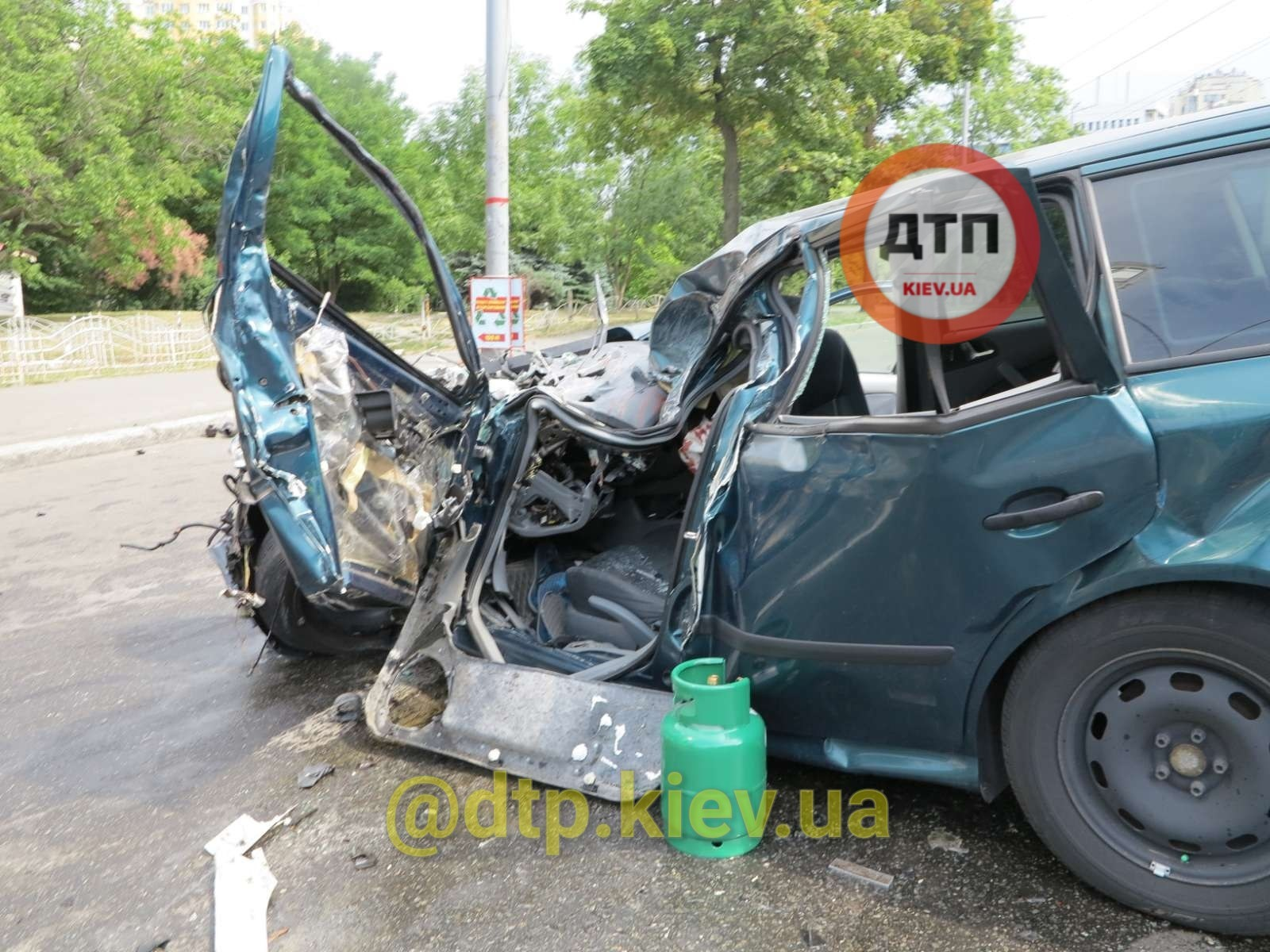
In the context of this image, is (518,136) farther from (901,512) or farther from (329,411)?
(901,512)

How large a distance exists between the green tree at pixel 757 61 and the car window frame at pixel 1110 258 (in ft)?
51.3

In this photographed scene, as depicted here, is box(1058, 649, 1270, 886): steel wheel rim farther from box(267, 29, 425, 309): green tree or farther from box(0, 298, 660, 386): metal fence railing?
box(267, 29, 425, 309): green tree

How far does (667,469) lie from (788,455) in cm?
159

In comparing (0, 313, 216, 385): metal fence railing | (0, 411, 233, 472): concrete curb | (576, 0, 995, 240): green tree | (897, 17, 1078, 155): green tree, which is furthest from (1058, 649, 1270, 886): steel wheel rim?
(897, 17, 1078, 155): green tree

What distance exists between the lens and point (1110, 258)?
2330mm

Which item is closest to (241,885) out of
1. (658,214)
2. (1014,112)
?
(658,214)

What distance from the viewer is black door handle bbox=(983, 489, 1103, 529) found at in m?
2.17

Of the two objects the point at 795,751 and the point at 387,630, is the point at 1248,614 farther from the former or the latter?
the point at 387,630

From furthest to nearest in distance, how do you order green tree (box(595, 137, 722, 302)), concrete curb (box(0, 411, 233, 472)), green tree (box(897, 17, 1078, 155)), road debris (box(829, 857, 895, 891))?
green tree (box(897, 17, 1078, 155)), green tree (box(595, 137, 722, 302)), concrete curb (box(0, 411, 233, 472)), road debris (box(829, 857, 895, 891))

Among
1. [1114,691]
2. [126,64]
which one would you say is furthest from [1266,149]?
[126,64]

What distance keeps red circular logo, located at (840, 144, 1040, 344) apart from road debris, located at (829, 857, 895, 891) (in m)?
1.31

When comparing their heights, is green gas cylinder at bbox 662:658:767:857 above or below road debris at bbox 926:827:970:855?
above

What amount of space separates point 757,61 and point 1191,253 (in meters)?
16.3

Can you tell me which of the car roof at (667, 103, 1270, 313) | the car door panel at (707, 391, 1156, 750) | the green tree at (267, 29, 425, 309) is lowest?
the car door panel at (707, 391, 1156, 750)
